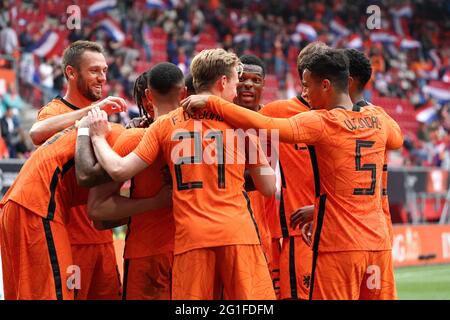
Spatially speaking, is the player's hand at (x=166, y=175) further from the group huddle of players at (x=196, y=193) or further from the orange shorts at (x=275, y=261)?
the orange shorts at (x=275, y=261)

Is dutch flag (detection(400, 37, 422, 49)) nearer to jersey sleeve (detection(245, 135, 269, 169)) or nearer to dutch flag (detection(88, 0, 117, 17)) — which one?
dutch flag (detection(88, 0, 117, 17))

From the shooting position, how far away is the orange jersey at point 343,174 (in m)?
5.98

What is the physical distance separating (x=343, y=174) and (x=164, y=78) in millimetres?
1434

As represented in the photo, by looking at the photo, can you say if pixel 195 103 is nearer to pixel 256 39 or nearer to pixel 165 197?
pixel 165 197

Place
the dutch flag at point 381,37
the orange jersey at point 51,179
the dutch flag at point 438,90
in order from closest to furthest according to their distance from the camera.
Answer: the orange jersey at point 51,179 → the dutch flag at point 438,90 → the dutch flag at point 381,37

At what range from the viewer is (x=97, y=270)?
7.02m

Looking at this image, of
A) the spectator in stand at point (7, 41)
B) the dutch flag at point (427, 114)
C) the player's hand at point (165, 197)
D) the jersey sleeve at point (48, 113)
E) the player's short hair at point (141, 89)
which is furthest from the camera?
the dutch flag at point (427, 114)

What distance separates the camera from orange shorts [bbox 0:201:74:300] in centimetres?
632

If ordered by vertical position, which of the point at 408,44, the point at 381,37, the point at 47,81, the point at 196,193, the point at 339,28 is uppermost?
the point at 339,28

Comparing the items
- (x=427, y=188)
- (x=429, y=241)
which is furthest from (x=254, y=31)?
(x=429, y=241)

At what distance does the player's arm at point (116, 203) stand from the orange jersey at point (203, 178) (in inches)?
15.3

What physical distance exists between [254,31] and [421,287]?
15752 mm

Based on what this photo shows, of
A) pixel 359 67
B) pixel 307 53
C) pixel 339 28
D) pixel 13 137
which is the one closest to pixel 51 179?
pixel 307 53

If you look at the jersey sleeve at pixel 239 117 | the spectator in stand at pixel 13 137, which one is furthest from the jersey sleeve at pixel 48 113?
the spectator in stand at pixel 13 137
